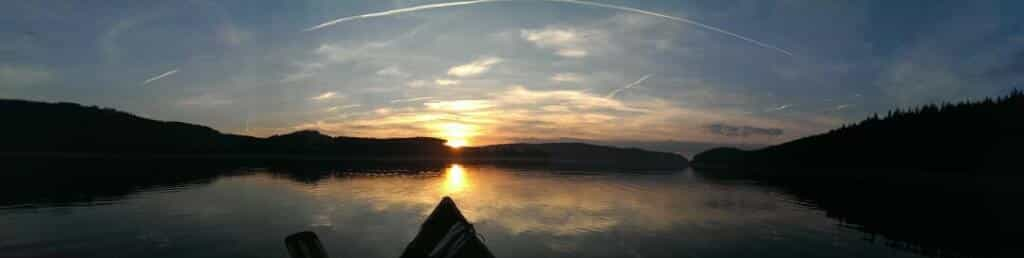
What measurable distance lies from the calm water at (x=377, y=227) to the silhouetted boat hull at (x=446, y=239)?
12.0 meters

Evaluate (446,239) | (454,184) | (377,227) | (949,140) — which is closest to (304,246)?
(446,239)

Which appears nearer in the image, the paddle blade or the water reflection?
the paddle blade

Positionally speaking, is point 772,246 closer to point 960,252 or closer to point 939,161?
point 960,252

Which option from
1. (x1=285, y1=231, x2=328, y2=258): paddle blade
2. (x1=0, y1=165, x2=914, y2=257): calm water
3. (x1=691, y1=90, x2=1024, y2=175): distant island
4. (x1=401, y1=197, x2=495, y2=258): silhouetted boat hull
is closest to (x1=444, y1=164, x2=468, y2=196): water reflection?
(x1=0, y1=165, x2=914, y2=257): calm water

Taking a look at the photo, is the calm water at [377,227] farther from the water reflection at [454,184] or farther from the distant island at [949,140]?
the distant island at [949,140]

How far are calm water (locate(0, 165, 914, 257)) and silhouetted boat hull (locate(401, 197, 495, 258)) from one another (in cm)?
1199

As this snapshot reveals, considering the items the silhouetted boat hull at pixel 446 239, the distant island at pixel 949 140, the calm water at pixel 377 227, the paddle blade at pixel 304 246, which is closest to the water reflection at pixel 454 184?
the calm water at pixel 377 227

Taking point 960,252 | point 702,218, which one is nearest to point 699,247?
point 702,218

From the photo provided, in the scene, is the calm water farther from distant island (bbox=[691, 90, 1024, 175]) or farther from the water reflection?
distant island (bbox=[691, 90, 1024, 175])

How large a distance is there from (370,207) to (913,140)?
215636 millimetres

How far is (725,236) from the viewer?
34.7 m

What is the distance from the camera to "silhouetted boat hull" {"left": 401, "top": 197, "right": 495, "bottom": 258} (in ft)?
36.3

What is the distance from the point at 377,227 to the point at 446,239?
25298 mm

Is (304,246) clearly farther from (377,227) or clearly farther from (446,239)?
(377,227)
